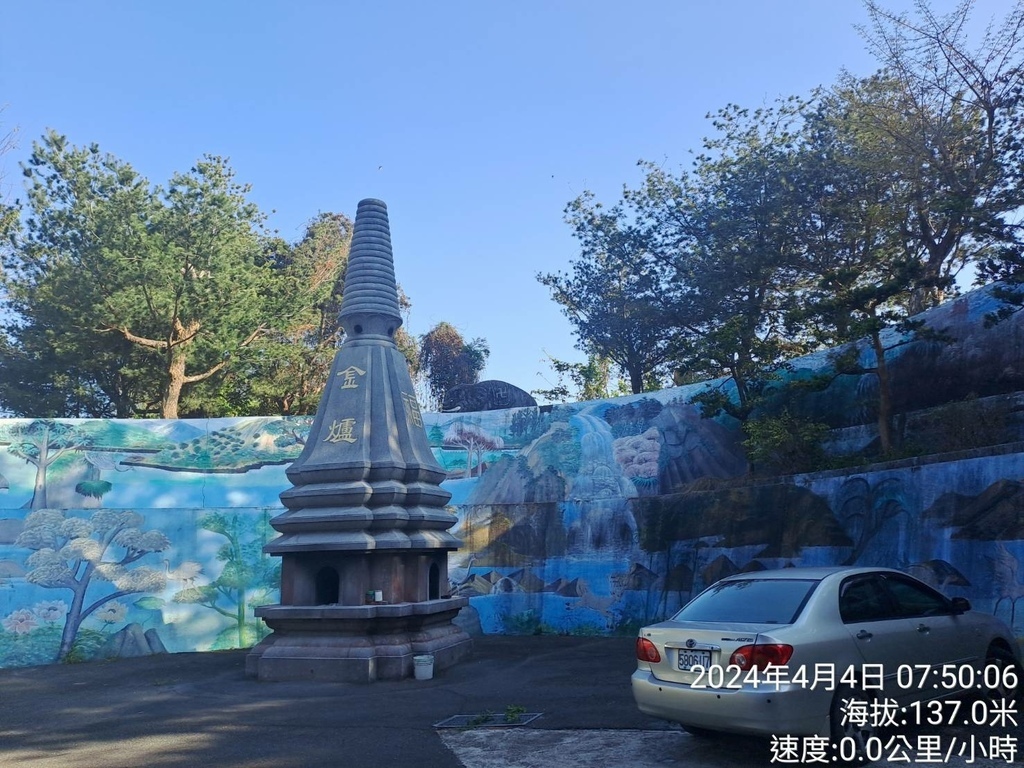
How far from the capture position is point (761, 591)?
22.8 feet

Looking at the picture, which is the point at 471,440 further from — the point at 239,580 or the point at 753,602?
the point at 753,602

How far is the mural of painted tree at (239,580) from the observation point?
1691 centimetres

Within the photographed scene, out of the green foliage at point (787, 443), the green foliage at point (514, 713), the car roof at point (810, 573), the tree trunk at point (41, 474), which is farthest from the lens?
the tree trunk at point (41, 474)

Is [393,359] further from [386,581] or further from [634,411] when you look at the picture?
[634,411]

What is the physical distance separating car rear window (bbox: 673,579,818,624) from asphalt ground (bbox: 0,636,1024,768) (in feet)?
3.32

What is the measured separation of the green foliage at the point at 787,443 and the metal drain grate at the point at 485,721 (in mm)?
8236

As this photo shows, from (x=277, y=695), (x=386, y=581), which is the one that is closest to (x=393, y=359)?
(x=386, y=581)

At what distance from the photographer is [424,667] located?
11750mm

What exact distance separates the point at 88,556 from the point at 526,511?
899 centimetres

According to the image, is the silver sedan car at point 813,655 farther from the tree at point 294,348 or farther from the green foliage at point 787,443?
the tree at point 294,348

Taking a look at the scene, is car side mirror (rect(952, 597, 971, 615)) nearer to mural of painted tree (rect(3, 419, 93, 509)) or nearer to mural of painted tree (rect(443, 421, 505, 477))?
mural of painted tree (rect(443, 421, 505, 477))

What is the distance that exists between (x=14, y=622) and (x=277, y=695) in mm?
8048

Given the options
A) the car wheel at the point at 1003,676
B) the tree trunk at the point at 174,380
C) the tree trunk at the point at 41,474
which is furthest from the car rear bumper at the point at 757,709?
the tree trunk at the point at 174,380

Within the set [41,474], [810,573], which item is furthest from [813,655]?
[41,474]
